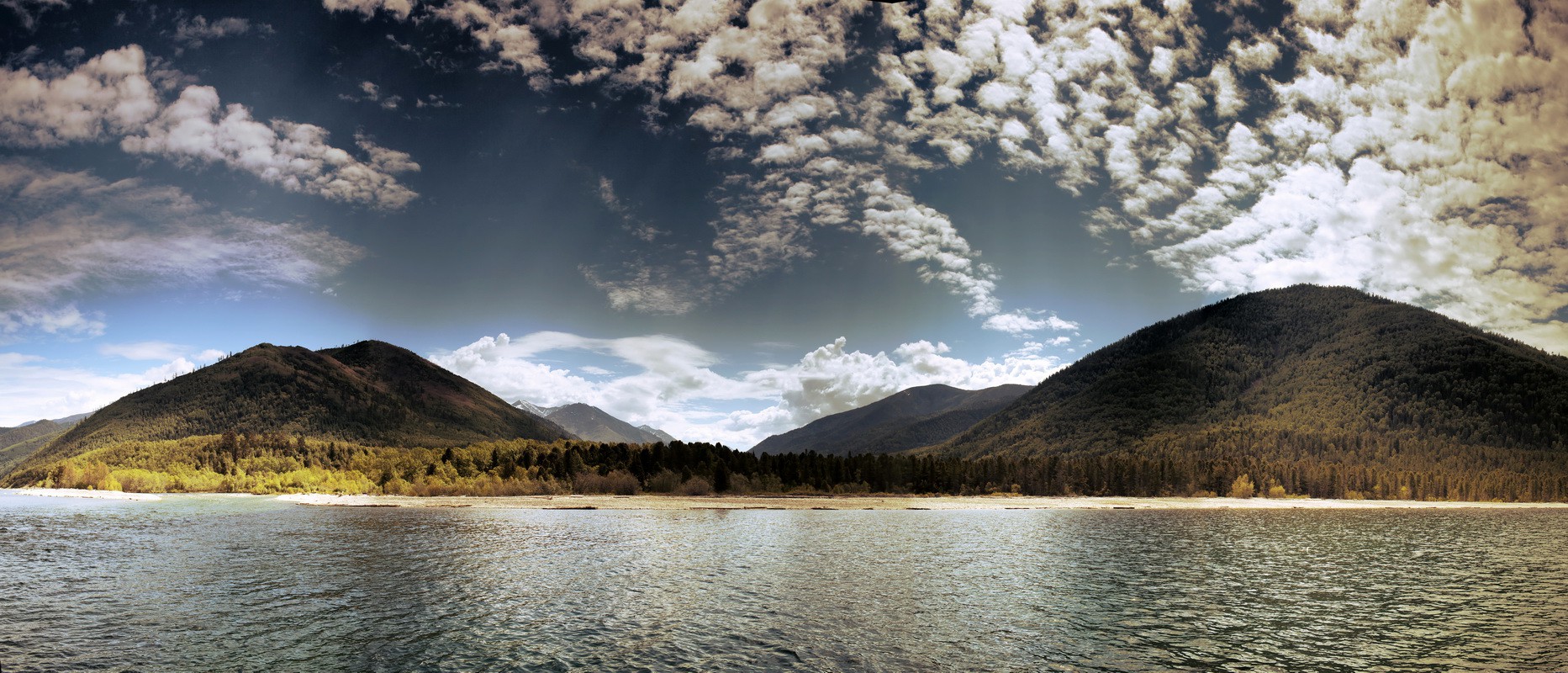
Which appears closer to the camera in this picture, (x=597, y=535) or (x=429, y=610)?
(x=429, y=610)

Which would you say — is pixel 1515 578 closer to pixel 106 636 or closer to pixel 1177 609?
pixel 1177 609

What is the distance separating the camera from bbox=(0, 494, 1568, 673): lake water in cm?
3066

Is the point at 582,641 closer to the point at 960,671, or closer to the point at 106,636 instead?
the point at 960,671

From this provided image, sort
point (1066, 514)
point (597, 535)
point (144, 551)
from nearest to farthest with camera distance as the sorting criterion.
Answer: point (144, 551)
point (597, 535)
point (1066, 514)

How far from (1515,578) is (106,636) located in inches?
3479

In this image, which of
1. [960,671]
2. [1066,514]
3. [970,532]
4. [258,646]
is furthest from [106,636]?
[1066,514]

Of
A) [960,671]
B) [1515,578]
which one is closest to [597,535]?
[960,671]

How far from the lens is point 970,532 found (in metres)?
98.7

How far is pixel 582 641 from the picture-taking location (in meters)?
A: 33.1

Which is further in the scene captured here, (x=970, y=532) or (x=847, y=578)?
(x=970, y=532)

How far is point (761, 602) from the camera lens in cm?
4281

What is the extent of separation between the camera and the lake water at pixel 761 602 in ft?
101

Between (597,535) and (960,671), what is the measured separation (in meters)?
67.2

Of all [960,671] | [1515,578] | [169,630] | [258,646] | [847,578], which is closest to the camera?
[960,671]
